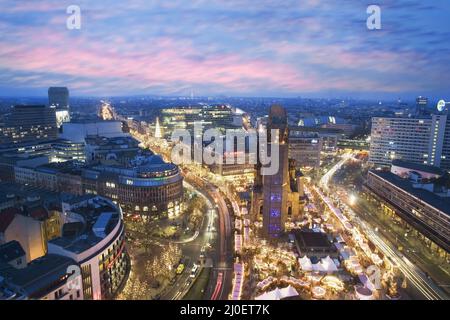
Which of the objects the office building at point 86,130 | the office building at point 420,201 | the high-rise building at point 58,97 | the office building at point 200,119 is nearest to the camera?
the office building at point 420,201

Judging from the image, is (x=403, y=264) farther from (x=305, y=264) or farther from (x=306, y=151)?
(x=306, y=151)

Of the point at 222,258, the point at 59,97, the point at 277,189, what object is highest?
the point at 59,97

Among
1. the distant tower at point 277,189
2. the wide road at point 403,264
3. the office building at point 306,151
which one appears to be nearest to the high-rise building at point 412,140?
the office building at point 306,151

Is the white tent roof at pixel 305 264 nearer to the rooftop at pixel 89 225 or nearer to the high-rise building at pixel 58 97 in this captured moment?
the rooftop at pixel 89 225

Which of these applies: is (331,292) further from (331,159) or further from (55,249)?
(331,159)

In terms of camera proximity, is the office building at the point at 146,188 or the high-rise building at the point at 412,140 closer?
the office building at the point at 146,188

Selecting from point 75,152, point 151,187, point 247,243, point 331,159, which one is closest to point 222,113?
point 331,159

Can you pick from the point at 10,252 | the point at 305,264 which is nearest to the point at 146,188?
the point at 10,252

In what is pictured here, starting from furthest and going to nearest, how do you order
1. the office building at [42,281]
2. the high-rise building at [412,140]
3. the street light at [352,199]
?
the high-rise building at [412,140], the street light at [352,199], the office building at [42,281]

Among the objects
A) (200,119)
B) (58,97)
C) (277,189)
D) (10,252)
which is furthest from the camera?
(58,97)
